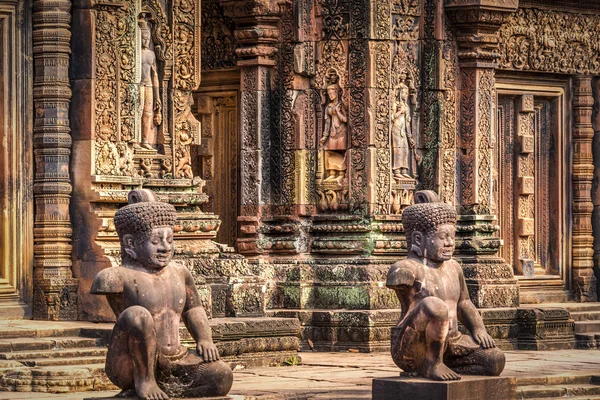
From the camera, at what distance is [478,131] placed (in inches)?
845

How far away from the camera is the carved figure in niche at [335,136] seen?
20.6 m

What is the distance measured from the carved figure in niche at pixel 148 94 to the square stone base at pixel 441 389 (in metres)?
6.13

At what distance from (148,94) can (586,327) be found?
6473mm

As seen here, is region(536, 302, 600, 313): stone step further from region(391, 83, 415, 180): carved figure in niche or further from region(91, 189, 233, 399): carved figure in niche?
region(91, 189, 233, 399): carved figure in niche

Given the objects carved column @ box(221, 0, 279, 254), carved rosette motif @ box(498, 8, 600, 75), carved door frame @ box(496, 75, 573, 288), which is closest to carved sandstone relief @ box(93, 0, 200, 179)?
carved column @ box(221, 0, 279, 254)

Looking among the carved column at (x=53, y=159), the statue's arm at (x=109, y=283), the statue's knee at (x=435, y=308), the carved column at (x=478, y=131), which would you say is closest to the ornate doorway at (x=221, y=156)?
the carved column at (x=478, y=131)

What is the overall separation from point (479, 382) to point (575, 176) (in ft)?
35.3

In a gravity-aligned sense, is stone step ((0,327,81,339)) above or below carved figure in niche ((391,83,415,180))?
below

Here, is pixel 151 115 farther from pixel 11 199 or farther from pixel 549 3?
pixel 549 3

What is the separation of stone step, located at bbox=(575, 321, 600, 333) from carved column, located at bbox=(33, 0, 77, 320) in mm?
6845

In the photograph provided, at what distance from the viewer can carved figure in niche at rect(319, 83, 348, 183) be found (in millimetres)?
20578

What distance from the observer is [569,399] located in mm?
15688

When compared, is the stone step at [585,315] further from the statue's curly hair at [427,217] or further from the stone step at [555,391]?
the statue's curly hair at [427,217]

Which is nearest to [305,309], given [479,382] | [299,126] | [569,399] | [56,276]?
[299,126]
